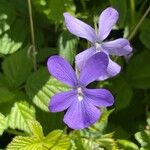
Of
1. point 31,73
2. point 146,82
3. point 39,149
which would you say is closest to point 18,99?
point 31,73

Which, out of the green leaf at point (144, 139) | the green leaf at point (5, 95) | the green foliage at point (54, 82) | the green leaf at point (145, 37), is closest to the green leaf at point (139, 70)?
the green foliage at point (54, 82)

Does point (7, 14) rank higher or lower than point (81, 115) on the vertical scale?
higher

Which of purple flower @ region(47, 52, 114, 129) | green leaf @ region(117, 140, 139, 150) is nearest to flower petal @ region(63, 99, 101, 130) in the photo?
purple flower @ region(47, 52, 114, 129)

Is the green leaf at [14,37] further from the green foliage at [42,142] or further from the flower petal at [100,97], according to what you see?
the flower petal at [100,97]

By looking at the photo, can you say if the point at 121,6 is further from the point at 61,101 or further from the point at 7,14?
the point at 61,101

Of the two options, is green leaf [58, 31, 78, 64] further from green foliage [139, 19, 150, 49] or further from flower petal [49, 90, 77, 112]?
flower petal [49, 90, 77, 112]

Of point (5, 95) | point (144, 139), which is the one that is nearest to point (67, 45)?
point (5, 95)
